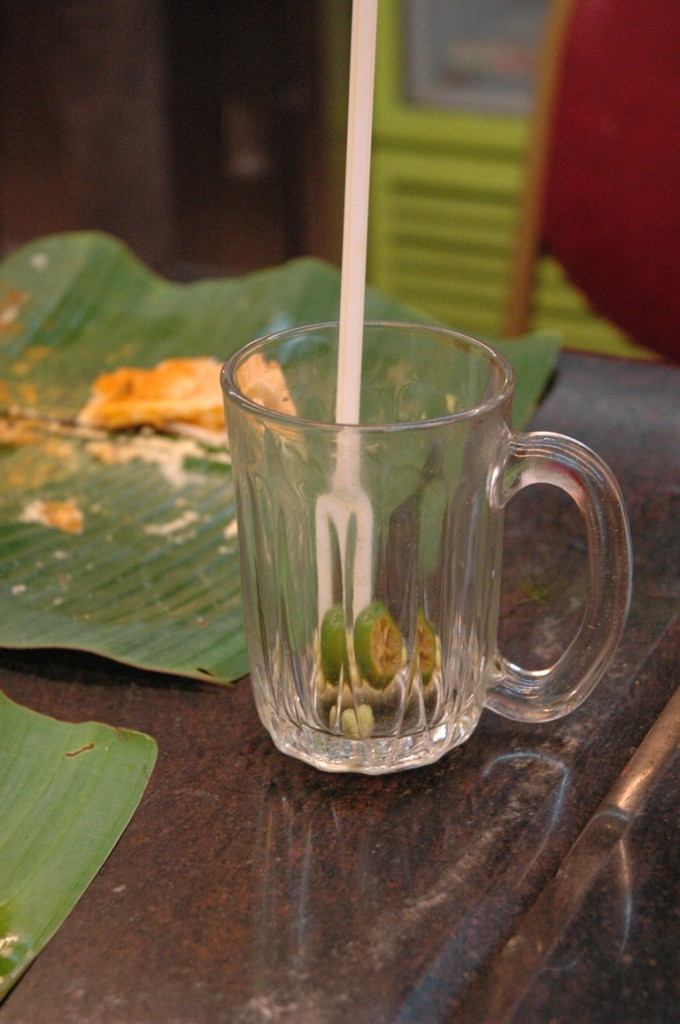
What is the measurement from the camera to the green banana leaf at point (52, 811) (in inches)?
17.6

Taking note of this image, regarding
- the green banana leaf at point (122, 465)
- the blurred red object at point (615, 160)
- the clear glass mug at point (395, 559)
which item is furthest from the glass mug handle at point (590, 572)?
the blurred red object at point (615, 160)

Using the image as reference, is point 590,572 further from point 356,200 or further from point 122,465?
point 122,465

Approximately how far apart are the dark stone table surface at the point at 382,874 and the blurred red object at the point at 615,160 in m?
0.89

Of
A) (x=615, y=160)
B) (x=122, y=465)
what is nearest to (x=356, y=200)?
(x=122, y=465)

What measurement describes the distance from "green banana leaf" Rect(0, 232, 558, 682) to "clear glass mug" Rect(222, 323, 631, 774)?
11 cm

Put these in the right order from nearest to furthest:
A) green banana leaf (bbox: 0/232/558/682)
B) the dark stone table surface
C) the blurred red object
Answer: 1. the dark stone table surface
2. green banana leaf (bbox: 0/232/558/682)
3. the blurred red object

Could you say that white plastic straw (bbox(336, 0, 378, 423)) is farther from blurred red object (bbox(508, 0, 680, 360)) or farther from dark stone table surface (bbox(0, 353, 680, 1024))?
blurred red object (bbox(508, 0, 680, 360))

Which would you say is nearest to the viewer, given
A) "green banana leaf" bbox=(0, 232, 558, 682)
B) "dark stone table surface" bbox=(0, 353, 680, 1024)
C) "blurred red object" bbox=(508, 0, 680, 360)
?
"dark stone table surface" bbox=(0, 353, 680, 1024)

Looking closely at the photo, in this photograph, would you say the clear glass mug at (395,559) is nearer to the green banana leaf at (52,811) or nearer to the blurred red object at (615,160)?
the green banana leaf at (52,811)

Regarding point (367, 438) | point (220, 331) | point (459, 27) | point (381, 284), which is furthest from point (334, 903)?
point (459, 27)

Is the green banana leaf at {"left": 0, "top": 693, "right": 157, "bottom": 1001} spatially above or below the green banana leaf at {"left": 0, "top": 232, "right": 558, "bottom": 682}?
above

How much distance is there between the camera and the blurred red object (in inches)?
53.2

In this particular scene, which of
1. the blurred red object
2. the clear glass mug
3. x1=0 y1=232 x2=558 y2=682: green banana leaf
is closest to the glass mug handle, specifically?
the clear glass mug

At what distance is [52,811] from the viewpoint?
20.1 inches
